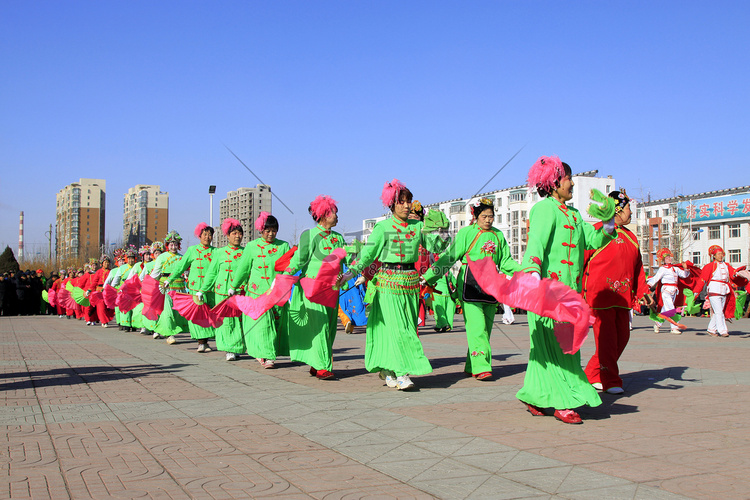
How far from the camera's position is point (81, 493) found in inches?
138

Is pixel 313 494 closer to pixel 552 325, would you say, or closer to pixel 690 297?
pixel 552 325

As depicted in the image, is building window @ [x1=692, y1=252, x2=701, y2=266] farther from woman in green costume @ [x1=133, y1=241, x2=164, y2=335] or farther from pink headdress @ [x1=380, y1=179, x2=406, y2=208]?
pink headdress @ [x1=380, y1=179, x2=406, y2=208]

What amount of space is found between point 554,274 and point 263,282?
16.2ft

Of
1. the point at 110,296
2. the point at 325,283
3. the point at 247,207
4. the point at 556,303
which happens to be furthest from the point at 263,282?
the point at 110,296

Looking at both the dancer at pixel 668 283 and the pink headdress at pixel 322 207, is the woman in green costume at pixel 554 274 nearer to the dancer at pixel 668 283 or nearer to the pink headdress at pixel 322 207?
the pink headdress at pixel 322 207

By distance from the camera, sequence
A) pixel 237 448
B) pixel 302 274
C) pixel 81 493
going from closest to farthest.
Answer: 1. pixel 81 493
2. pixel 237 448
3. pixel 302 274

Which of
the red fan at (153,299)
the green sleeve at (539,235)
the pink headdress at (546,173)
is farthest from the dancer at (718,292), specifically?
the red fan at (153,299)

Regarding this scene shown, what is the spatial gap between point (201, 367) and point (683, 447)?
6.31 meters

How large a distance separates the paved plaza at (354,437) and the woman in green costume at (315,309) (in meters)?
0.30

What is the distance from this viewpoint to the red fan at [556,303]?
5195mm

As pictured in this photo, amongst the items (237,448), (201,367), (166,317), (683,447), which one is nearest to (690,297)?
(166,317)

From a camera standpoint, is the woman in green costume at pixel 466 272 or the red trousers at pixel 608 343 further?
the woman in green costume at pixel 466 272

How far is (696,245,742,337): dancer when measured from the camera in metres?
15.4

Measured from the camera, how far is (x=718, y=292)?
15.5 m
